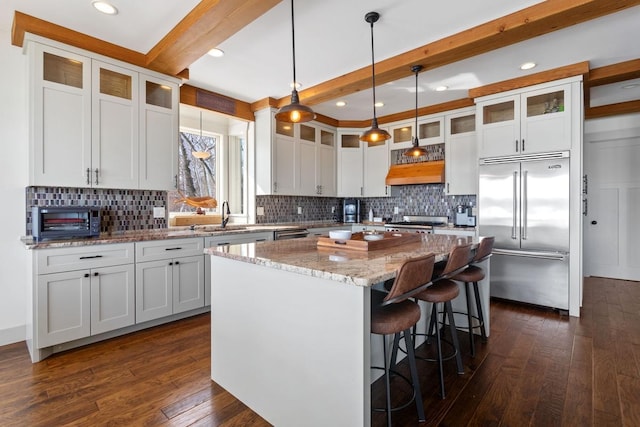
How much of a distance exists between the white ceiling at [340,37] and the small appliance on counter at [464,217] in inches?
64.7

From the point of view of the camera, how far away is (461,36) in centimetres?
275

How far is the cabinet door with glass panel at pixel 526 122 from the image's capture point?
3529mm

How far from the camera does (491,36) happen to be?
259 cm

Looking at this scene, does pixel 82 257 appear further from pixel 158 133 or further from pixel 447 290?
pixel 447 290

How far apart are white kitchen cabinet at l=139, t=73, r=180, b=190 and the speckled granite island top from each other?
1.71 meters

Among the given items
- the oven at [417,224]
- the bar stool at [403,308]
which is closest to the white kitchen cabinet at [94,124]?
the bar stool at [403,308]

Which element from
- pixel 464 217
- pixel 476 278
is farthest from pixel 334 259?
pixel 464 217

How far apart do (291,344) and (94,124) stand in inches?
106

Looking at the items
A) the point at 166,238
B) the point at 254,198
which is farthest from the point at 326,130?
the point at 166,238

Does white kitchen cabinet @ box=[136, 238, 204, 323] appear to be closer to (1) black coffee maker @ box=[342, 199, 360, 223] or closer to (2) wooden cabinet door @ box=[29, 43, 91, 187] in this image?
(2) wooden cabinet door @ box=[29, 43, 91, 187]

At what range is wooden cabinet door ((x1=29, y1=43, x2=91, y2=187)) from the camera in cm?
261

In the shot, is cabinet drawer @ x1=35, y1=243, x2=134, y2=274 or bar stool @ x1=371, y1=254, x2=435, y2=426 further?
cabinet drawer @ x1=35, y1=243, x2=134, y2=274

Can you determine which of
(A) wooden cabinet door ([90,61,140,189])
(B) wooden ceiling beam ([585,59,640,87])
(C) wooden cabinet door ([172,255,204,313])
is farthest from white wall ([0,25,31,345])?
(B) wooden ceiling beam ([585,59,640,87])

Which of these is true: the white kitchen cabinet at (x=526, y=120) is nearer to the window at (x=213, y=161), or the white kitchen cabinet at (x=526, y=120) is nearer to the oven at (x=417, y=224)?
the oven at (x=417, y=224)
